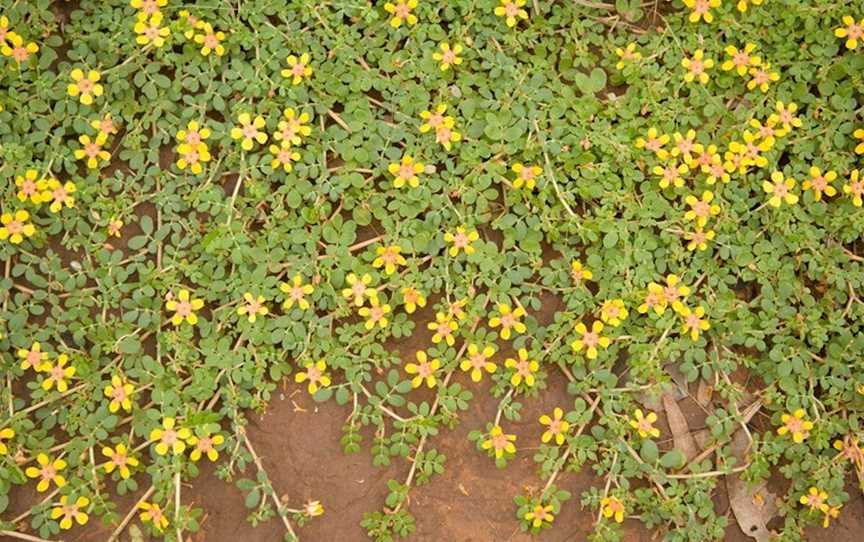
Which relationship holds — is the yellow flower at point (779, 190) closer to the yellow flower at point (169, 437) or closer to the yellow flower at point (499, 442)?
the yellow flower at point (499, 442)

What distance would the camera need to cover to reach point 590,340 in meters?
2.81

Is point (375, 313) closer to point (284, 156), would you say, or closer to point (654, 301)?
point (284, 156)

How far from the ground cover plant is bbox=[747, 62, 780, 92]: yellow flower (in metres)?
0.01

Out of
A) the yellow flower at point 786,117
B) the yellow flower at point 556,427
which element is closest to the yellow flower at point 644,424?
the yellow flower at point 556,427

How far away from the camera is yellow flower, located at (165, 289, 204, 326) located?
9.07ft

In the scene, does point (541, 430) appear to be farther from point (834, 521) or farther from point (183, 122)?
point (183, 122)

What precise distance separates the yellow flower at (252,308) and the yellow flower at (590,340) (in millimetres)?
1038

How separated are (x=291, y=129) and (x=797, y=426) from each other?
77.0 inches

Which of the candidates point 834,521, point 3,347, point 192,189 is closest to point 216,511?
point 3,347

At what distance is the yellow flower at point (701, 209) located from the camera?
2877 mm

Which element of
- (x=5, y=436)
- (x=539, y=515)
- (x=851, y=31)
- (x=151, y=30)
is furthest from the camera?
(x=851, y=31)

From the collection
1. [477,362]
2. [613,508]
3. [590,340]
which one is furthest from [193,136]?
[613,508]

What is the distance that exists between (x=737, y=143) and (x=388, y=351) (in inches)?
55.9

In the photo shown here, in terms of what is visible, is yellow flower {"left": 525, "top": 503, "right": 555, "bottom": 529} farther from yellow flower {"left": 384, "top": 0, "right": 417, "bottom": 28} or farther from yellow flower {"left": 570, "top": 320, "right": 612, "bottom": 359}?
yellow flower {"left": 384, "top": 0, "right": 417, "bottom": 28}
